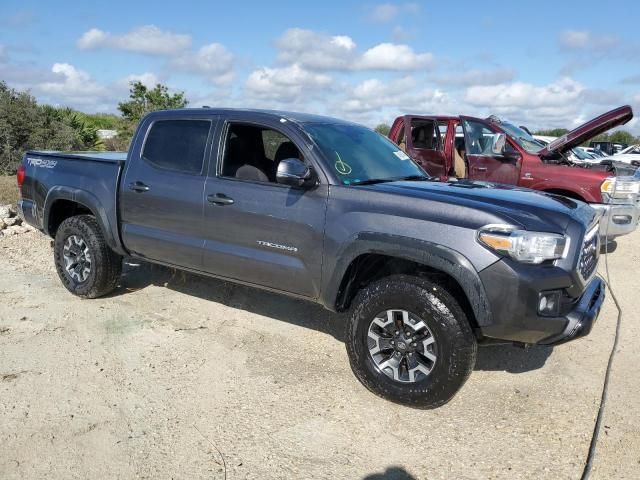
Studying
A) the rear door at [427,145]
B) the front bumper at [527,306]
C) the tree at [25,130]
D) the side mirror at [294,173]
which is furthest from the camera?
the tree at [25,130]

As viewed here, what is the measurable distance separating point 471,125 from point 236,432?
6478 mm

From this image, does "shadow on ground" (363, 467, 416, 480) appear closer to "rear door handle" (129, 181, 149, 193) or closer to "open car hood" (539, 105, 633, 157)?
"rear door handle" (129, 181, 149, 193)

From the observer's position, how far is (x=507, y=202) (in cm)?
357

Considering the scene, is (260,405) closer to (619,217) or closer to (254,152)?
(254,152)

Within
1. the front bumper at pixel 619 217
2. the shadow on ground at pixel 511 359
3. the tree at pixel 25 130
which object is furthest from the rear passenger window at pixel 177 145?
the tree at pixel 25 130

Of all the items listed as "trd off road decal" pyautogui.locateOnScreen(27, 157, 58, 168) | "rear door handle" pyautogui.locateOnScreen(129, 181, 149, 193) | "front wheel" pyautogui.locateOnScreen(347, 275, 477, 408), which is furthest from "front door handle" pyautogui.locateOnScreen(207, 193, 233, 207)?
"trd off road decal" pyautogui.locateOnScreen(27, 157, 58, 168)

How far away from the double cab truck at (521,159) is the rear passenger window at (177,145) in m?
4.42

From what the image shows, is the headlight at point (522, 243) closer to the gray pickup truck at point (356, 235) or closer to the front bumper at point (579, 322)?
the gray pickup truck at point (356, 235)

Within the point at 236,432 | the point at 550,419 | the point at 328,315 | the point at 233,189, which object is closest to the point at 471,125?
the point at 328,315

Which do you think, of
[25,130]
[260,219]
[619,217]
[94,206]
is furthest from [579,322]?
[25,130]

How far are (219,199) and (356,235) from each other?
129cm

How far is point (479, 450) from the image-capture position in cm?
317

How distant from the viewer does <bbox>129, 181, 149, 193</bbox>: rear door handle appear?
4.85 metres

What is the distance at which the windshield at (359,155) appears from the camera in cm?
412
